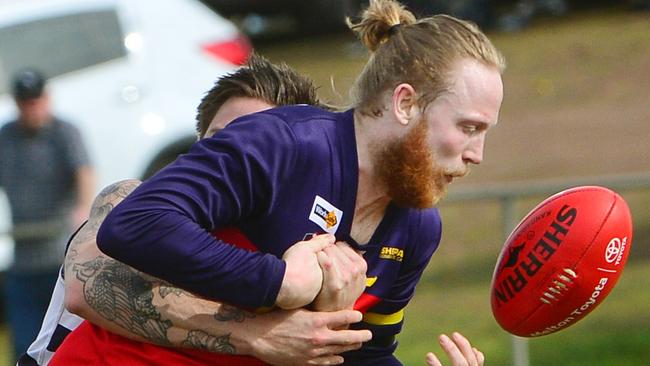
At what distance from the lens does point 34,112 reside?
7.73 metres

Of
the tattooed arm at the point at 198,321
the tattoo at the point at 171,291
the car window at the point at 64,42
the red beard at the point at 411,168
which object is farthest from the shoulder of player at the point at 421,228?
the car window at the point at 64,42

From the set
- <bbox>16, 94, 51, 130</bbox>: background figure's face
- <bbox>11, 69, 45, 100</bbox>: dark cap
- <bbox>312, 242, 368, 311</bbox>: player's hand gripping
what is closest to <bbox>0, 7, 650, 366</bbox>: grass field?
<bbox>312, 242, 368, 311</bbox>: player's hand gripping

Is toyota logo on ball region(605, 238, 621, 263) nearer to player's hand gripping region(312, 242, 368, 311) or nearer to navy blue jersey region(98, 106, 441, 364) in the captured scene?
navy blue jersey region(98, 106, 441, 364)

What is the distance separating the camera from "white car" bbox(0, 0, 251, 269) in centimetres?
872

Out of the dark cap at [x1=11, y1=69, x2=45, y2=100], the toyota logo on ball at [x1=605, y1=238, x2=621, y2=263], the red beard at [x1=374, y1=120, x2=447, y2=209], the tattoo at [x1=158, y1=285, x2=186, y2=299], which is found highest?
the red beard at [x1=374, y1=120, x2=447, y2=209]

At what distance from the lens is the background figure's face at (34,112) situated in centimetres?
771

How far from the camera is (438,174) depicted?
137 inches

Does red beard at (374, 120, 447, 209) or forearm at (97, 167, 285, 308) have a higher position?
red beard at (374, 120, 447, 209)

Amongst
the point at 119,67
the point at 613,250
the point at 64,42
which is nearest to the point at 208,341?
the point at 613,250

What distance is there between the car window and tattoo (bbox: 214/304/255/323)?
5777mm

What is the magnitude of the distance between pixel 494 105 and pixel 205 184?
2.55 ft

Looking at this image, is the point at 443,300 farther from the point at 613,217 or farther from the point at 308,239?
the point at 308,239

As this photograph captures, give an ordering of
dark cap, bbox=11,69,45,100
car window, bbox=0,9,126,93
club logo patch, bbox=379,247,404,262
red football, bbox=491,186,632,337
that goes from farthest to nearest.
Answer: car window, bbox=0,9,126,93 < dark cap, bbox=11,69,45,100 < red football, bbox=491,186,632,337 < club logo patch, bbox=379,247,404,262

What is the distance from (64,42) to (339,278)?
20.0 ft
